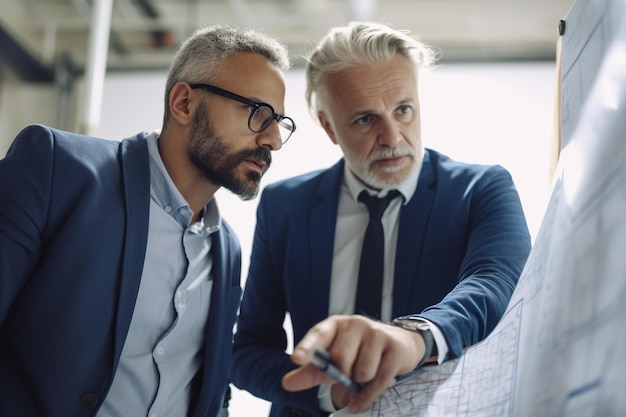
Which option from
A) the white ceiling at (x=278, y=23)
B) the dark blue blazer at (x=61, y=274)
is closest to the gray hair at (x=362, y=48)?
the dark blue blazer at (x=61, y=274)

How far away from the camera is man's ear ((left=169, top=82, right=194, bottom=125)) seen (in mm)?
1473

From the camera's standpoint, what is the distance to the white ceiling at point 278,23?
4094 mm

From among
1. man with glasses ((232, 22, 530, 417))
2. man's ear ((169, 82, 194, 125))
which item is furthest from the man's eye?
man's ear ((169, 82, 194, 125))

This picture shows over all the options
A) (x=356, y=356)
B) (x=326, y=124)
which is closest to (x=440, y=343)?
(x=356, y=356)

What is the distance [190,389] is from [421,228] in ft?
1.90

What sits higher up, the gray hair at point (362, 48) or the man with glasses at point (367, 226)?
the gray hair at point (362, 48)

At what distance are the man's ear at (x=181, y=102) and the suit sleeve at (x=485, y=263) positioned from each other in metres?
0.65

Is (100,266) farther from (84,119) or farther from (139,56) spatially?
(139,56)

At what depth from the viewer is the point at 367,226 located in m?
1.47

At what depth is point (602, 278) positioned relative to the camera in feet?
1.71

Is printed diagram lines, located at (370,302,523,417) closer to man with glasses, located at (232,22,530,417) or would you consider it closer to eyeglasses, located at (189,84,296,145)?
man with glasses, located at (232,22,530,417)

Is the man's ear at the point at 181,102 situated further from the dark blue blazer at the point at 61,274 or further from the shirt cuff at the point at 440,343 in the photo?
the shirt cuff at the point at 440,343

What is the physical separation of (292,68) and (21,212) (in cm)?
319

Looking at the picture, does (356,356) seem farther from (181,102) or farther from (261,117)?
(181,102)
